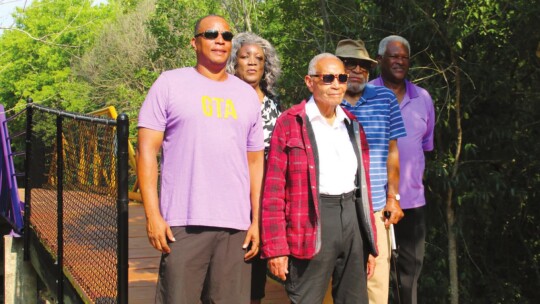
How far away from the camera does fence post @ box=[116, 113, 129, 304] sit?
3.72 metres

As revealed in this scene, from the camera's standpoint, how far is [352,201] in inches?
137

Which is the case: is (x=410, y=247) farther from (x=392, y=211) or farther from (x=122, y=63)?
(x=122, y=63)

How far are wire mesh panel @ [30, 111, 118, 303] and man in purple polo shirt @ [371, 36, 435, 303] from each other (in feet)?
5.56

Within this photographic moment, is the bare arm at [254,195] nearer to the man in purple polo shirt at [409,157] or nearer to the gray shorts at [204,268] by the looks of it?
the gray shorts at [204,268]

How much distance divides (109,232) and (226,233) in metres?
1.59

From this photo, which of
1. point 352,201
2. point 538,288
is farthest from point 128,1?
point 352,201

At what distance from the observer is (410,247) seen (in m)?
4.37

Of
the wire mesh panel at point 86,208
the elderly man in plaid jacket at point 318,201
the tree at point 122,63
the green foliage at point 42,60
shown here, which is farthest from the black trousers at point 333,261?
the green foliage at point 42,60

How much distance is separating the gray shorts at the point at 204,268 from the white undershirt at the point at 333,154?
476 millimetres

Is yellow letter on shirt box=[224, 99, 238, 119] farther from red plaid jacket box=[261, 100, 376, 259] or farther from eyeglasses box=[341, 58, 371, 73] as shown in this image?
eyeglasses box=[341, 58, 371, 73]

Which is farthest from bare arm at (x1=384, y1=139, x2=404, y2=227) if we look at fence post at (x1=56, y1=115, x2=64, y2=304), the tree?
the tree

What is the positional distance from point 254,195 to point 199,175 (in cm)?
37

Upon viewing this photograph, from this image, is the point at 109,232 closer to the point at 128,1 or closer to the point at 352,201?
the point at 352,201

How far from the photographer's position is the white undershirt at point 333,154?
11.1 feet
